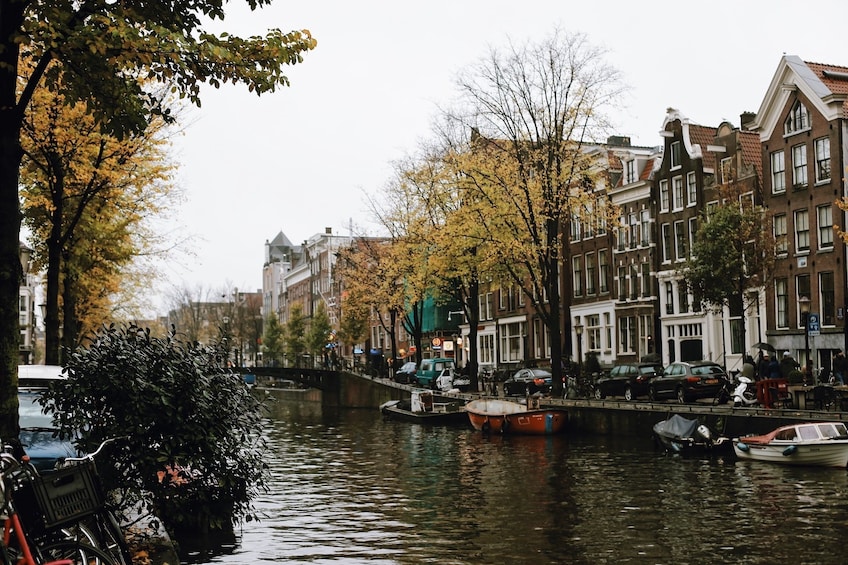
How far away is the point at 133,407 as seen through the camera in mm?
11570

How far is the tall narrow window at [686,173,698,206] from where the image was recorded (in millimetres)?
55094

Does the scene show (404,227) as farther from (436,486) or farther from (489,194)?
(436,486)

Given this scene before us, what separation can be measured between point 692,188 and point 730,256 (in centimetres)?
1592

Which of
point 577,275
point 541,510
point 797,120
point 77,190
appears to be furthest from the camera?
point 577,275

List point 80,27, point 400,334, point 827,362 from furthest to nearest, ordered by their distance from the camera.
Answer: point 400,334 → point 827,362 → point 80,27

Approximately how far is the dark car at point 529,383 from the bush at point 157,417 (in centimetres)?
3920

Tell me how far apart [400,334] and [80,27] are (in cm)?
8938

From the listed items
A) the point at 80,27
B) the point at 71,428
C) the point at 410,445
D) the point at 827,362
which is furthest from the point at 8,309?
the point at 827,362

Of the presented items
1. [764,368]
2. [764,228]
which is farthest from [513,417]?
[764,228]

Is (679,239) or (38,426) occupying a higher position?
(679,239)

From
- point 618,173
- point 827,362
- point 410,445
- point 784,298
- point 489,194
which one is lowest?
point 410,445

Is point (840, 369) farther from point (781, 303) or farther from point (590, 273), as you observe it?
point (590, 273)

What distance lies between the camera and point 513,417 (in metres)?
41.7

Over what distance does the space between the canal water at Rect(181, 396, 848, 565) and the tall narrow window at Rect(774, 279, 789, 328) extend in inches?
658
